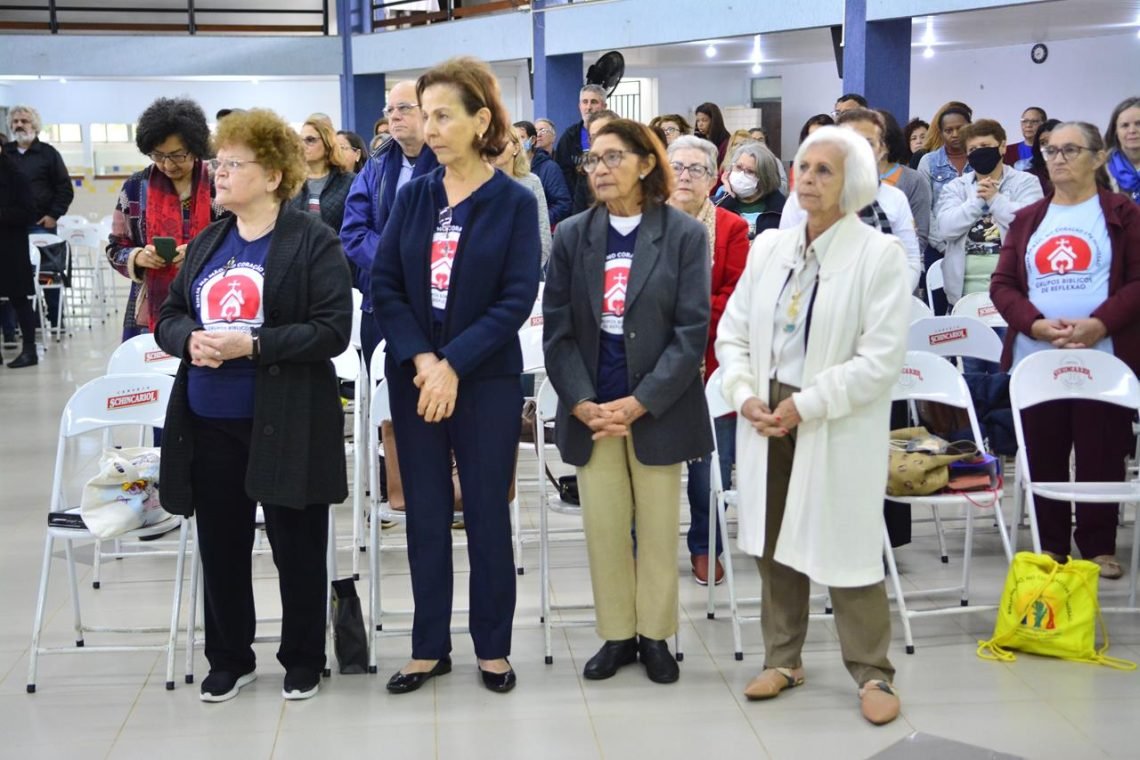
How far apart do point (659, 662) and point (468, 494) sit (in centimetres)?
75

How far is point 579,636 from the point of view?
414 cm

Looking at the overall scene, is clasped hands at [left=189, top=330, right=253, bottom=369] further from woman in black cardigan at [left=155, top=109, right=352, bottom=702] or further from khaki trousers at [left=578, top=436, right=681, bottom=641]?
khaki trousers at [left=578, top=436, right=681, bottom=641]

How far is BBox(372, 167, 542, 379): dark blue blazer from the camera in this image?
137 inches

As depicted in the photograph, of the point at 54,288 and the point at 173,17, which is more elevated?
the point at 173,17

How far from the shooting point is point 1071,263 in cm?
448

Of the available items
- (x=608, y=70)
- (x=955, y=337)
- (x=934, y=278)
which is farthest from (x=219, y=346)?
(x=608, y=70)

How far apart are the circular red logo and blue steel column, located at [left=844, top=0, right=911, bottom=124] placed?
19.7 ft

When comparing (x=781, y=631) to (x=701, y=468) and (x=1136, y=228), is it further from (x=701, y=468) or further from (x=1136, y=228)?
(x=1136, y=228)

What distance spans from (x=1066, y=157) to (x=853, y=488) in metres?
1.77

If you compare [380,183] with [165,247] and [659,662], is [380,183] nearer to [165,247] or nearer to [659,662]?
[165,247]

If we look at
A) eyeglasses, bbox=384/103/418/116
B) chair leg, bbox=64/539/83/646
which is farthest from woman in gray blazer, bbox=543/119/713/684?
chair leg, bbox=64/539/83/646

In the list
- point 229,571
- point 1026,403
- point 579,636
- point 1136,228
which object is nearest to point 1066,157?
point 1136,228

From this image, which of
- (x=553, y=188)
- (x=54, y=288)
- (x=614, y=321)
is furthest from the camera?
(x=54, y=288)

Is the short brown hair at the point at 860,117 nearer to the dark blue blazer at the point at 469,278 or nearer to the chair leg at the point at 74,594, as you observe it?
the dark blue blazer at the point at 469,278
